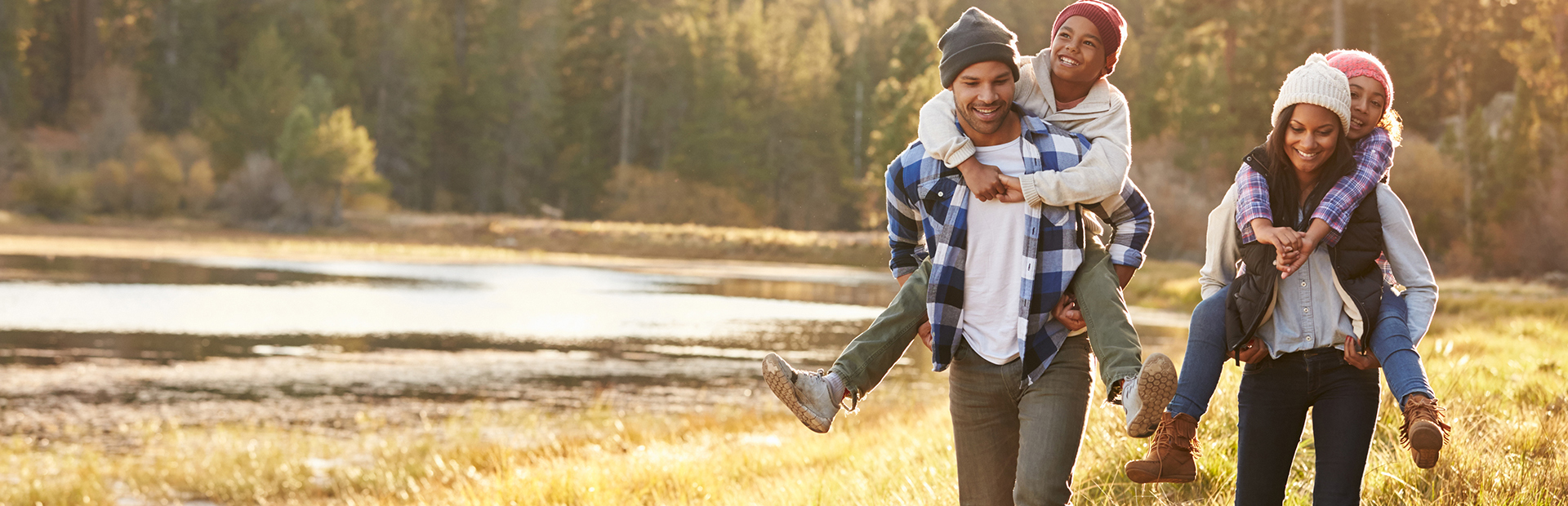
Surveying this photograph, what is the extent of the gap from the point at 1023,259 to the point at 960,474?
0.71 metres

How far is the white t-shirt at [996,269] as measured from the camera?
3369 millimetres

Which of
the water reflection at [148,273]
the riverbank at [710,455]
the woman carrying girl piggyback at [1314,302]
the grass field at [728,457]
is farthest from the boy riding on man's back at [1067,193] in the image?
the water reflection at [148,273]

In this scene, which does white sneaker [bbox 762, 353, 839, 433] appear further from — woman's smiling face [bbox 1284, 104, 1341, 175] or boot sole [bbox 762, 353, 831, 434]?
woman's smiling face [bbox 1284, 104, 1341, 175]

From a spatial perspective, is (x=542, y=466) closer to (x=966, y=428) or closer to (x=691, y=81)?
(x=966, y=428)

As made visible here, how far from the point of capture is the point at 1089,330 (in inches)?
130

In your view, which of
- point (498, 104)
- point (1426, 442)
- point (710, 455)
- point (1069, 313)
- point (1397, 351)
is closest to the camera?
point (1426, 442)

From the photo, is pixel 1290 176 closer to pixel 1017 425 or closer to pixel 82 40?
pixel 1017 425

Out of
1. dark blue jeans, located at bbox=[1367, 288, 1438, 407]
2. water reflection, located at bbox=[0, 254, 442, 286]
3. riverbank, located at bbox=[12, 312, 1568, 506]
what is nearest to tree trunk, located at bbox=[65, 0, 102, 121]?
water reflection, located at bbox=[0, 254, 442, 286]

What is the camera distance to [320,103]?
6009 centimetres

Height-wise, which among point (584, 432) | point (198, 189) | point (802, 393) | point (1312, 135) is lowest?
point (198, 189)

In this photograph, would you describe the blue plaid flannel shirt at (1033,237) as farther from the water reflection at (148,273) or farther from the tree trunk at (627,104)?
the tree trunk at (627,104)

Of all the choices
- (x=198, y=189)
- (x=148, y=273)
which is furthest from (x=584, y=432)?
(x=198, y=189)

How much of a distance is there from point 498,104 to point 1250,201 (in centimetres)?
7117

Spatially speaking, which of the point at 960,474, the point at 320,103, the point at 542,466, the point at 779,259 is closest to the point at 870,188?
the point at 779,259
